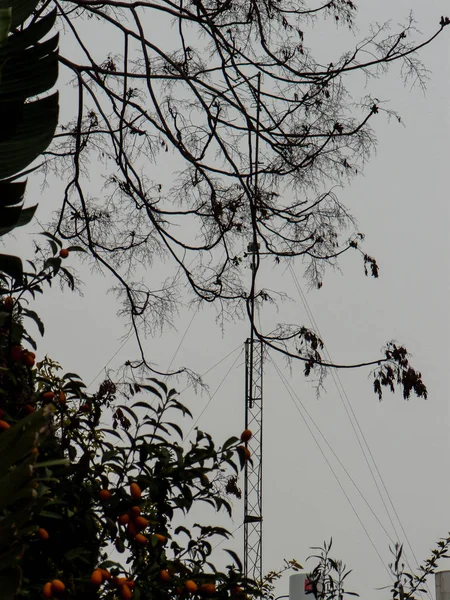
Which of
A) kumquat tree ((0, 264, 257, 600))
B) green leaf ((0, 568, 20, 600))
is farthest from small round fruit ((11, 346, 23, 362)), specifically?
green leaf ((0, 568, 20, 600))

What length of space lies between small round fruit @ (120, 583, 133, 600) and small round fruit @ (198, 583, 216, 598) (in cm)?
27

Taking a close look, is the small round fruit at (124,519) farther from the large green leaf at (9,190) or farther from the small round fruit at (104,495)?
the large green leaf at (9,190)

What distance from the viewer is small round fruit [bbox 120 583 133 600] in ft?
7.01

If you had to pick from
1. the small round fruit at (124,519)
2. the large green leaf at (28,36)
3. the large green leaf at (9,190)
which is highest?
the large green leaf at (28,36)

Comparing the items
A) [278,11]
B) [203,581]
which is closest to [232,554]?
[203,581]

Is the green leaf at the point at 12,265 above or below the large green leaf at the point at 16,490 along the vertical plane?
above

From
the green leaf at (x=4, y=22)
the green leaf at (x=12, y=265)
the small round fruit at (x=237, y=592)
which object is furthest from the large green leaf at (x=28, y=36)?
the small round fruit at (x=237, y=592)

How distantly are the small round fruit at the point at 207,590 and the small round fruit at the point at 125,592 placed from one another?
268 mm

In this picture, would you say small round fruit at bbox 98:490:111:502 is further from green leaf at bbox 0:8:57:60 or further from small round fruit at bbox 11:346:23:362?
green leaf at bbox 0:8:57:60

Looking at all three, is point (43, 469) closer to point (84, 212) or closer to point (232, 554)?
point (232, 554)

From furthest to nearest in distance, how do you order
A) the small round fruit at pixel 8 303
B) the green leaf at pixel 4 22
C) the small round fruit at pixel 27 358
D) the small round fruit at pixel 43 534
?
the small round fruit at pixel 8 303 < the small round fruit at pixel 27 358 < the small round fruit at pixel 43 534 < the green leaf at pixel 4 22

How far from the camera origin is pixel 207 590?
234cm

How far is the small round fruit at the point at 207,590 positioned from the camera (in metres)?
2.34

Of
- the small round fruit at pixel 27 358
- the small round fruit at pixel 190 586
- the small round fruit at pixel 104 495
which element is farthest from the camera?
the small round fruit at pixel 27 358
